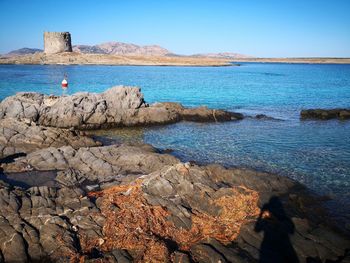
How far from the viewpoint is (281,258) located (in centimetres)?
1011

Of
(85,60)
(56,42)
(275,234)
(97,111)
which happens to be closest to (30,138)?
(97,111)

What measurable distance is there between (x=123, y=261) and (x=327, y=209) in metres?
9.44

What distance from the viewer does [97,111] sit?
32.1m

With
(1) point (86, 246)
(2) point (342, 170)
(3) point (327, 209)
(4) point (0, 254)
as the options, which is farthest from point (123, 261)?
(2) point (342, 170)

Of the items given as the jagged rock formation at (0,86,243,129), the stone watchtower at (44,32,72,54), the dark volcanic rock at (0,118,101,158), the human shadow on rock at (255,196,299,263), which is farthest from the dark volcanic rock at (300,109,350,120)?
the stone watchtower at (44,32,72,54)

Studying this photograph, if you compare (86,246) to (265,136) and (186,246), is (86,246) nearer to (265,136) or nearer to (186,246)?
(186,246)

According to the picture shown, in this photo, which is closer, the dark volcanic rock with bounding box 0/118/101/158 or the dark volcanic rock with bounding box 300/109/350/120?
the dark volcanic rock with bounding box 0/118/101/158

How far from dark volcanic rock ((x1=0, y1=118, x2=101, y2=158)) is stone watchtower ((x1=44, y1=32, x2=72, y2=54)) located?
117579 millimetres

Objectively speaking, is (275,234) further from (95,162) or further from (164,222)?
(95,162)

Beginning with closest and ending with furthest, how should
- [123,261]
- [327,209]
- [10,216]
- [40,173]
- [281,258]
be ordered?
1. [123,261]
2. [281,258]
3. [10,216]
4. [327,209]
5. [40,173]

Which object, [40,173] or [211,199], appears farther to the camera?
[40,173]

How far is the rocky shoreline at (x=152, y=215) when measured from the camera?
32.7 ft

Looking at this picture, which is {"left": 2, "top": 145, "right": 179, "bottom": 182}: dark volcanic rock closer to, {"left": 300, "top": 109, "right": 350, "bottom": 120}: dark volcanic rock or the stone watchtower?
{"left": 300, "top": 109, "right": 350, "bottom": 120}: dark volcanic rock

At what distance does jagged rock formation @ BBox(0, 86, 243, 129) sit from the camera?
3052cm
